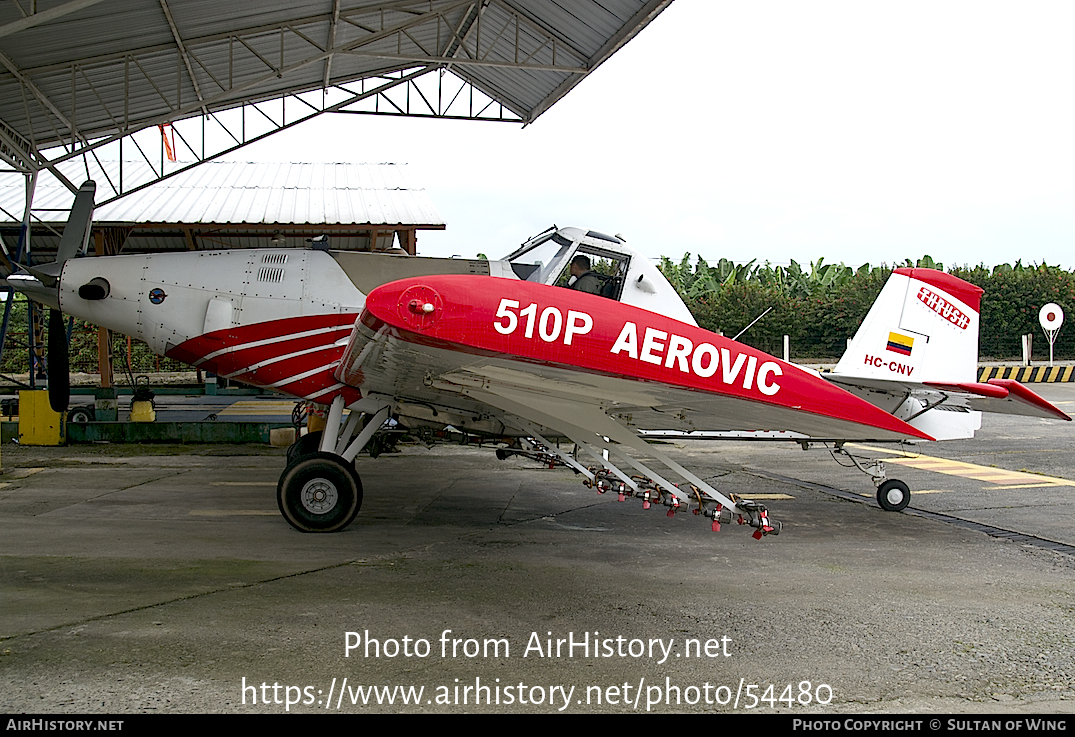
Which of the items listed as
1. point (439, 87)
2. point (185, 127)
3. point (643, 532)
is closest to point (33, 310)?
point (185, 127)

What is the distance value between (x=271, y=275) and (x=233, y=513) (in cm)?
238

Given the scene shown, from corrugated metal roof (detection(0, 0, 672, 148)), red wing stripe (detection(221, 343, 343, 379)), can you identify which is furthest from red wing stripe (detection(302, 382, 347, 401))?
corrugated metal roof (detection(0, 0, 672, 148))

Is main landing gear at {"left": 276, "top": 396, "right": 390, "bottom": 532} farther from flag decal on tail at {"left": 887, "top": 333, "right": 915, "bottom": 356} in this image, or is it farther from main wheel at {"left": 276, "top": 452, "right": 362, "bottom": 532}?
flag decal on tail at {"left": 887, "top": 333, "right": 915, "bottom": 356}

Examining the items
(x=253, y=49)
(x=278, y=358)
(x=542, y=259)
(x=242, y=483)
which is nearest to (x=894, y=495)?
(x=542, y=259)

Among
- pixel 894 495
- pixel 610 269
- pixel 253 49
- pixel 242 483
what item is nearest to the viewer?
pixel 610 269

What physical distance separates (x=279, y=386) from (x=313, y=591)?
2759mm

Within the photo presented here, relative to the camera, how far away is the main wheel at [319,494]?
6902mm

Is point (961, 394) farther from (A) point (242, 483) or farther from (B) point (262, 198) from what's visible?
(B) point (262, 198)

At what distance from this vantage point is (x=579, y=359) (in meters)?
4.28

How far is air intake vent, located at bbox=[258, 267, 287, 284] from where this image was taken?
24.0 ft

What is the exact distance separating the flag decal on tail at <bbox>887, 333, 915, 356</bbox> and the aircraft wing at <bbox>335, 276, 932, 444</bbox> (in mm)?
3936

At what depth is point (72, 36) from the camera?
12328 millimetres
